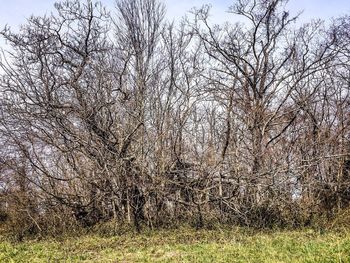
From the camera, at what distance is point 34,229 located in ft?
44.5

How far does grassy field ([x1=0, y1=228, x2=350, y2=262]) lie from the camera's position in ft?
23.4

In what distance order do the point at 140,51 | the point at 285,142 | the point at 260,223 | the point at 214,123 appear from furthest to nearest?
the point at 214,123
the point at 285,142
the point at 140,51
the point at 260,223

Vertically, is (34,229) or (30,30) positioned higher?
(30,30)

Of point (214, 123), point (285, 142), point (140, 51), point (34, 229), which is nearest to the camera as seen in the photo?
point (34, 229)

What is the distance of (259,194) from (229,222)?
1.24 meters

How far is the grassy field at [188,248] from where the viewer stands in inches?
281

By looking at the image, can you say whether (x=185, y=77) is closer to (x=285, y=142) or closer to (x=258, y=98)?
(x=258, y=98)

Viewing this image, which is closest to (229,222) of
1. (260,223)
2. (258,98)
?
(260,223)

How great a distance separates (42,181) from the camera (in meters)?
13.9

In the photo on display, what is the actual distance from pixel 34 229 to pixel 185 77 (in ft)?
24.9

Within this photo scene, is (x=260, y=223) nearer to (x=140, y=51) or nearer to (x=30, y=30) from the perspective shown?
(x=140, y=51)

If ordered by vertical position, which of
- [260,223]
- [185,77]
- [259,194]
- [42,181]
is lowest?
[260,223]

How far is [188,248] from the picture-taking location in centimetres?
880

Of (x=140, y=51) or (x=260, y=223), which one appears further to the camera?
(x=140, y=51)
